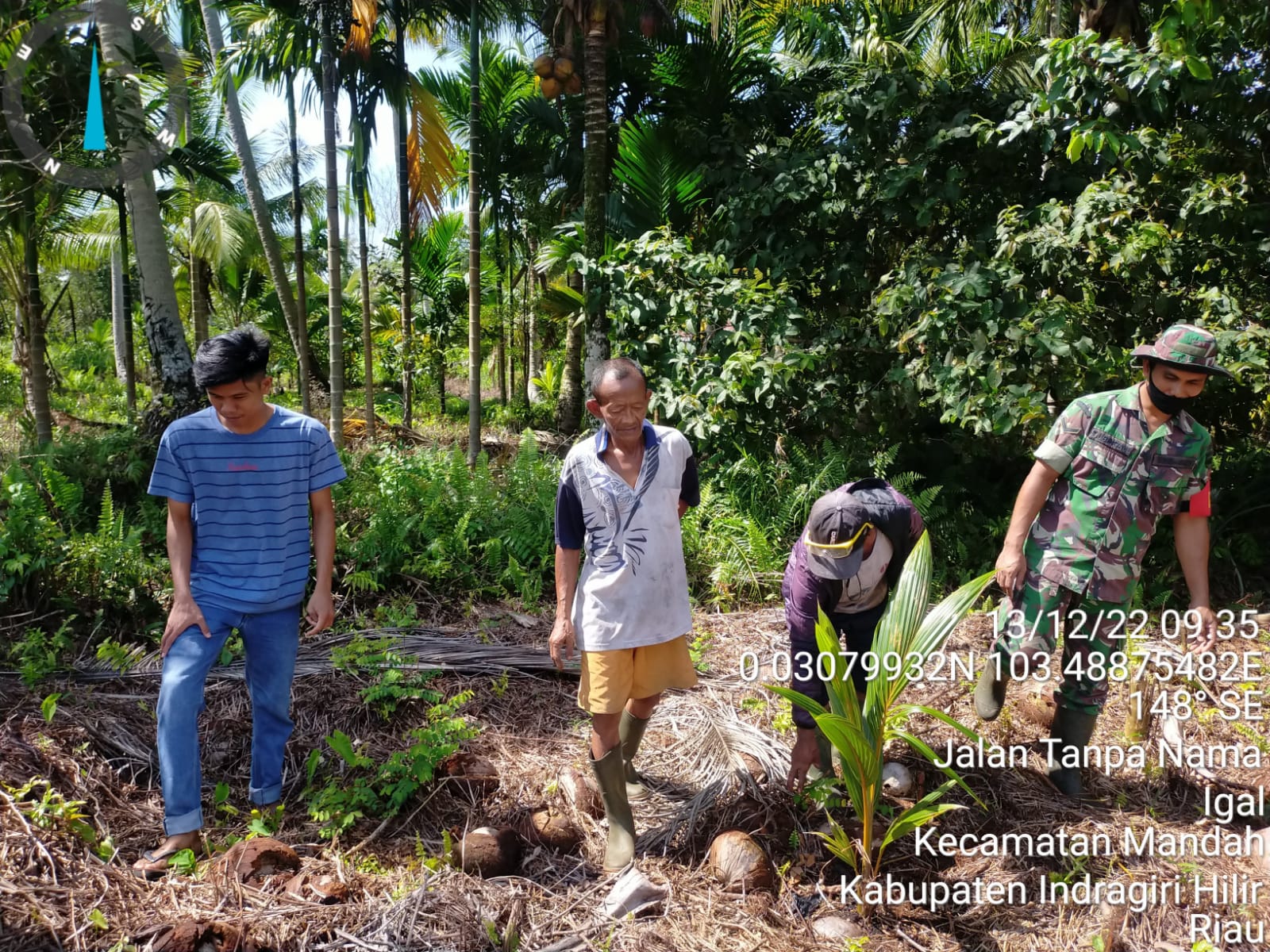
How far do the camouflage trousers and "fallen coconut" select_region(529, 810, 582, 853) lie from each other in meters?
1.73

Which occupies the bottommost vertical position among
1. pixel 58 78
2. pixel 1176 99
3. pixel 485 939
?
pixel 485 939

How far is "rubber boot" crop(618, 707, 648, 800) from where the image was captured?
297 cm

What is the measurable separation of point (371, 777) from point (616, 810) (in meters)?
1.00

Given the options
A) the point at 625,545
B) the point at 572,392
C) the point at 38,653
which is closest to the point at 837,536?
the point at 625,545

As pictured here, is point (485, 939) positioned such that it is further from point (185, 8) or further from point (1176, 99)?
point (185, 8)

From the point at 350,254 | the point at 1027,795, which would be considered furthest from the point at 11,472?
the point at 350,254

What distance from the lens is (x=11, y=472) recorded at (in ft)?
15.6

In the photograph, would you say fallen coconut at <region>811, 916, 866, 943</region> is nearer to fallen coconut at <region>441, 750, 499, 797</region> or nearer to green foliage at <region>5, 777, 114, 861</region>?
fallen coconut at <region>441, 750, 499, 797</region>

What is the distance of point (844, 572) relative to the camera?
2.67 m

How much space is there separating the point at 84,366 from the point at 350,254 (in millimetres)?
7472

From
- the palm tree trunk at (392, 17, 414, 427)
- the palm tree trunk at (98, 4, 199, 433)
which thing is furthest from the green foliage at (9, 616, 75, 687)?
the palm tree trunk at (392, 17, 414, 427)

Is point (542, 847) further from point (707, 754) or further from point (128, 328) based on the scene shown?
point (128, 328)

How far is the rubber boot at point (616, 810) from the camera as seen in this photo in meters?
2.76

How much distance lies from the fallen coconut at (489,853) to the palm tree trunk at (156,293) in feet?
15.1
